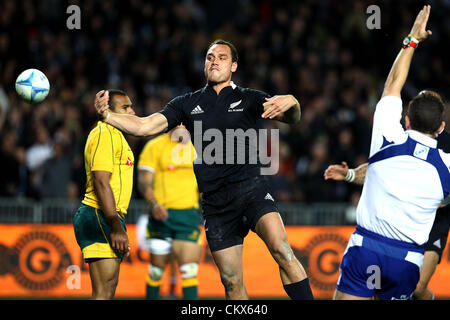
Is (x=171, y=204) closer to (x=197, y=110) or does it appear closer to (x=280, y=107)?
(x=197, y=110)

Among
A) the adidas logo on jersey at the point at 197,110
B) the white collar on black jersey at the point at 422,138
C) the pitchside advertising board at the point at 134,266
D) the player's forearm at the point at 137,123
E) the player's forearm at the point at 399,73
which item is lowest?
the pitchside advertising board at the point at 134,266

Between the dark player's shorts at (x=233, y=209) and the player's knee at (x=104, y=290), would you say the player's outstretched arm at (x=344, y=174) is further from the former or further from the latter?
the player's knee at (x=104, y=290)

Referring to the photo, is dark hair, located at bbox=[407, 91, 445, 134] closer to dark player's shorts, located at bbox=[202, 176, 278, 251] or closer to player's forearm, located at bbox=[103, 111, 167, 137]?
dark player's shorts, located at bbox=[202, 176, 278, 251]

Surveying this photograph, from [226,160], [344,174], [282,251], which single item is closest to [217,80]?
[226,160]

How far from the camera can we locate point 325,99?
47.6 ft

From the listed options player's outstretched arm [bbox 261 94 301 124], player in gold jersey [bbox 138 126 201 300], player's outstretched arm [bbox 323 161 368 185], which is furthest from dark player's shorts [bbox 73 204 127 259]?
player in gold jersey [bbox 138 126 201 300]

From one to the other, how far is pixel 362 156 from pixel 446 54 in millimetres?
4029

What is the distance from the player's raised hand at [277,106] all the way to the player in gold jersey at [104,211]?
61.4 inches

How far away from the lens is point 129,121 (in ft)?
20.3

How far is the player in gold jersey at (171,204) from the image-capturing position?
29.7 ft

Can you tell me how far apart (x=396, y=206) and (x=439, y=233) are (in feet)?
8.40

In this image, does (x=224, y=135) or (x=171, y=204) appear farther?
(x=171, y=204)

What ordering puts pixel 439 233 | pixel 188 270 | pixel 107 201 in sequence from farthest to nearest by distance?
pixel 188 270
pixel 439 233
pixel 107 201

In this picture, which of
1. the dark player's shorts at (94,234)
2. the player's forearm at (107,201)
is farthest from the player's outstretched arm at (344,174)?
the dark player's shorts at (94,234)
